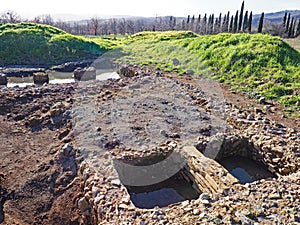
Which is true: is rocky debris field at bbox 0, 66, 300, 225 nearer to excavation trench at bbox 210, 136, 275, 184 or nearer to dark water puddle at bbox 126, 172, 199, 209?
excavation trench at bbox 210, 136, 275, 184

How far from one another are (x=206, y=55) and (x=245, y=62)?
225 cm

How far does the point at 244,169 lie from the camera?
558cm

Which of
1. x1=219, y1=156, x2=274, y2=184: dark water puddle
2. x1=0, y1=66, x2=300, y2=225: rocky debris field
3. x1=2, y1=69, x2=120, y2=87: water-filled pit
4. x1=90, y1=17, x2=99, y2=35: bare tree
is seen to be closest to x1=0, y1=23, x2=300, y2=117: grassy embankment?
x1=0, y1=66, x2=300, y2=225: rocky debris field

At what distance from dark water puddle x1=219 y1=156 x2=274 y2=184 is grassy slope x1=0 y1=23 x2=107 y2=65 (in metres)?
14.1

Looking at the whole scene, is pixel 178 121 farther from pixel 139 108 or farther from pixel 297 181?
pixel 297 181

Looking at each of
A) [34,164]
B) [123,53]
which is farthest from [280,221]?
[123,53]

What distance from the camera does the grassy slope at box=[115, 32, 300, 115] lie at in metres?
8.79

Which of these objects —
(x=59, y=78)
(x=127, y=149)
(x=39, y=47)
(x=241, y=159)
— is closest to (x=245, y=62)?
(x=241, y=159)

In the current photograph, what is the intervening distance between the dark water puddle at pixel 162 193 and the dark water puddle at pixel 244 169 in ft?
3.28

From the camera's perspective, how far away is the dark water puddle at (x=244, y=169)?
17.4 feet

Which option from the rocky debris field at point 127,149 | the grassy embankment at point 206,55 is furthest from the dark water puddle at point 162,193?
the grassy embankment at point 206,55

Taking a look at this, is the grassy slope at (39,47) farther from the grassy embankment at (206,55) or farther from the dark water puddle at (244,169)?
the dark water puddle at (244,169)

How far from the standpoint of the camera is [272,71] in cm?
979

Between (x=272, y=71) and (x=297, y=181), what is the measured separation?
21.4ft
